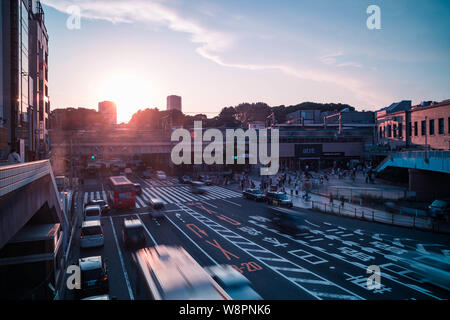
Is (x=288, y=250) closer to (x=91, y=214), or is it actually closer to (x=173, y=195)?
(x=91, y=214)

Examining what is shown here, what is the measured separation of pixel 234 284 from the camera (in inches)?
338

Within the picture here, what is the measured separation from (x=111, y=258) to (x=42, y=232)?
3.59 m

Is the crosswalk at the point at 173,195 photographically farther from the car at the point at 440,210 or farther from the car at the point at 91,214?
the car at the point at 440,210

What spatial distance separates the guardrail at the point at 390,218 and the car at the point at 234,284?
53.1 ft

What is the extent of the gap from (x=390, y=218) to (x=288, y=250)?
11185 mm

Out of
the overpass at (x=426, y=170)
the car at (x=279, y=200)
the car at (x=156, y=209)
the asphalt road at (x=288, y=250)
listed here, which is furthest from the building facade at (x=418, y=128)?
the car at (x=156, y=209)

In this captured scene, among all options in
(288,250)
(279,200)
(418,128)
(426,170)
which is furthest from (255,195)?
(418,128)

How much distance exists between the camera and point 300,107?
13212 centimetres

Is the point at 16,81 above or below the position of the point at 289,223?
above

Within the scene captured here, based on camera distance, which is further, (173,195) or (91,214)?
(173,195)

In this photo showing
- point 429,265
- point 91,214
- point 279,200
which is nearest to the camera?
point 429,265

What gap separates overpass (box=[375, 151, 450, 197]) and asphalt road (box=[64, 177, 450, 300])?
9475 millimetres

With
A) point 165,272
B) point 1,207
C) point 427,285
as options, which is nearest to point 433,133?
point 427,285
